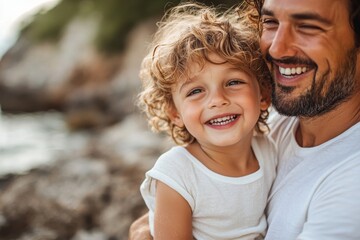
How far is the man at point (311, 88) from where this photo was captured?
2414 millimetres

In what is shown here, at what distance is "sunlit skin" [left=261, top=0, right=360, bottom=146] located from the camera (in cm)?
249

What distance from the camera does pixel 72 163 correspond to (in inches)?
304

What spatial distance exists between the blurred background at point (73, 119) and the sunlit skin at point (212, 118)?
2.48 metres

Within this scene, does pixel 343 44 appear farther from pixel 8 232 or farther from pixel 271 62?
pixel 8 232

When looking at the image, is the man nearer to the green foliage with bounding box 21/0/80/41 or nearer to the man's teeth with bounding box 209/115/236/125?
the man's teeth with bounding box 209/115/236/125

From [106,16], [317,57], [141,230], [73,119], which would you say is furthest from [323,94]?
[106,16]

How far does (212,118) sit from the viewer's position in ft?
8.75

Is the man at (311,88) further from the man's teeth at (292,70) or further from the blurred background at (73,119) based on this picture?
the blurred background at (73,119)

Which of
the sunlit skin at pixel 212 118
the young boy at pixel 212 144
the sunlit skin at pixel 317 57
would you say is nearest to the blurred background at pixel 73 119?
the young boy at pixel 212 144

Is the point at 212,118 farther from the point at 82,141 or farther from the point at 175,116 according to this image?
the point at 82,141

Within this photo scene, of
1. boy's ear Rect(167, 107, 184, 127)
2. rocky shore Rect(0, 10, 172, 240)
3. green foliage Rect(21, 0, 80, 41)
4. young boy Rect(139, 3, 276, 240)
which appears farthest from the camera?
green foliage Rect(21, 0, 80, 41)

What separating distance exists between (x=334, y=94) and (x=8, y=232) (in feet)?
13.3

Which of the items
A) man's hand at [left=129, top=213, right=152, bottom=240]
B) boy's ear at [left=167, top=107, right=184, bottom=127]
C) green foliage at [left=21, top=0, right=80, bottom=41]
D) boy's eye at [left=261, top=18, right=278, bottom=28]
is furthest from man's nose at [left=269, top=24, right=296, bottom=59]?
green foliage at [left=21, top=0, right=80, bottom=41]

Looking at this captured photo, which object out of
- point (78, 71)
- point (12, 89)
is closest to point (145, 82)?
point (78, 71)
